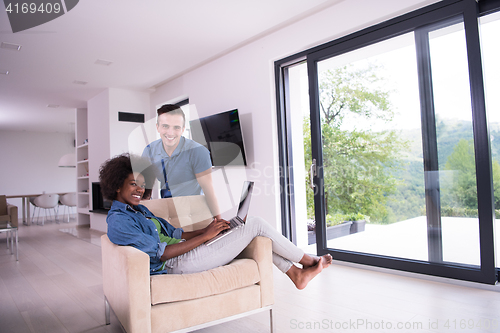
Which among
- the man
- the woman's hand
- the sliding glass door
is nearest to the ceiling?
the sliding glass door

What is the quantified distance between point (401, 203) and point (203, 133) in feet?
8.82

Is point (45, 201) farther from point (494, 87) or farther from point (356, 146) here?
point (494, 87)

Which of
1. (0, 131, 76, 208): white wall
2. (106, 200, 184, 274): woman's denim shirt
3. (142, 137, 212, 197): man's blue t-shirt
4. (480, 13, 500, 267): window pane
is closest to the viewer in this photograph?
(106, 200, 184, 274): woman's denim shirt

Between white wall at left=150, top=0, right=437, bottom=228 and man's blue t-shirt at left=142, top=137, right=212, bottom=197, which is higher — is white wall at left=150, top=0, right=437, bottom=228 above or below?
above

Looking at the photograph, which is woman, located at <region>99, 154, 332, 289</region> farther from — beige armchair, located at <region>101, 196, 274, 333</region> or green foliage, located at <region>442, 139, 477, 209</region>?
green foliage, located at <region>442, 139, 477, 209</region>

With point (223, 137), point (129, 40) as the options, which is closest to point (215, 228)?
point (223, 137)

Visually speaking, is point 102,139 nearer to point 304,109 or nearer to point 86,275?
point 86,275

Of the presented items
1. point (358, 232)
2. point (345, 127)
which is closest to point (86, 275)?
point (358, 232)

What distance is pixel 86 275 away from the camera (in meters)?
3.15

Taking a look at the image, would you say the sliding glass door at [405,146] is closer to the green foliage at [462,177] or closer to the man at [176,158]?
the green foliage at [462,177]

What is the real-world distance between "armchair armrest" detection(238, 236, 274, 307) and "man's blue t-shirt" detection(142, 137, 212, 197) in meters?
0.78

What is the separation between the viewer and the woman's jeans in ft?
5.67

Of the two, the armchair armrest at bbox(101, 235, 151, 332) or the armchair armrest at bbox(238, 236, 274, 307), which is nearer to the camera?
the armchair armrest at bbox(101, 235, 151, 332)

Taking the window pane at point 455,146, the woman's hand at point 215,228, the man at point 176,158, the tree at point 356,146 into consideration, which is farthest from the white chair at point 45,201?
the window pane at point 455,146
